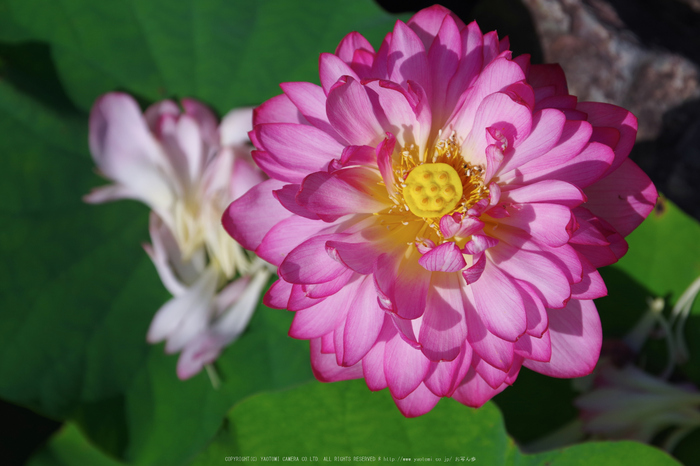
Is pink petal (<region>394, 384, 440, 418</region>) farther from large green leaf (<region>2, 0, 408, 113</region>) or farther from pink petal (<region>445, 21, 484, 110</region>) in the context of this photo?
large green leaf (<region>2, 0, 408, 113</region>)

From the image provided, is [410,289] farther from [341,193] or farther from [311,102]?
[311,102]

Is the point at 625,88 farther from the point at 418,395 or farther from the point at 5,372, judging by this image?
the point at 5,372

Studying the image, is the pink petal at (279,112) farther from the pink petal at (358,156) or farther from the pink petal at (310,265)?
the pink petal at (310,265)

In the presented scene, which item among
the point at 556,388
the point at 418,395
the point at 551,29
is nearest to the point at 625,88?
the point at 551,29

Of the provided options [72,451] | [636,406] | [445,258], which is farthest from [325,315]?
[72,451]

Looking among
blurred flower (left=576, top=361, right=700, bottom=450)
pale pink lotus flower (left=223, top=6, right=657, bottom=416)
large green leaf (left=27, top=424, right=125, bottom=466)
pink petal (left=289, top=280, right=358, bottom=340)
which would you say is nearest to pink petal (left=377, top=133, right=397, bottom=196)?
pale pink lotus flower (left=223, top=6, right=657, bottom=416)

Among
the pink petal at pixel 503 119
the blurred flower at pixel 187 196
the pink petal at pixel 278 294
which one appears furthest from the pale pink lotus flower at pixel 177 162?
the pink petal at pixel 503 119
